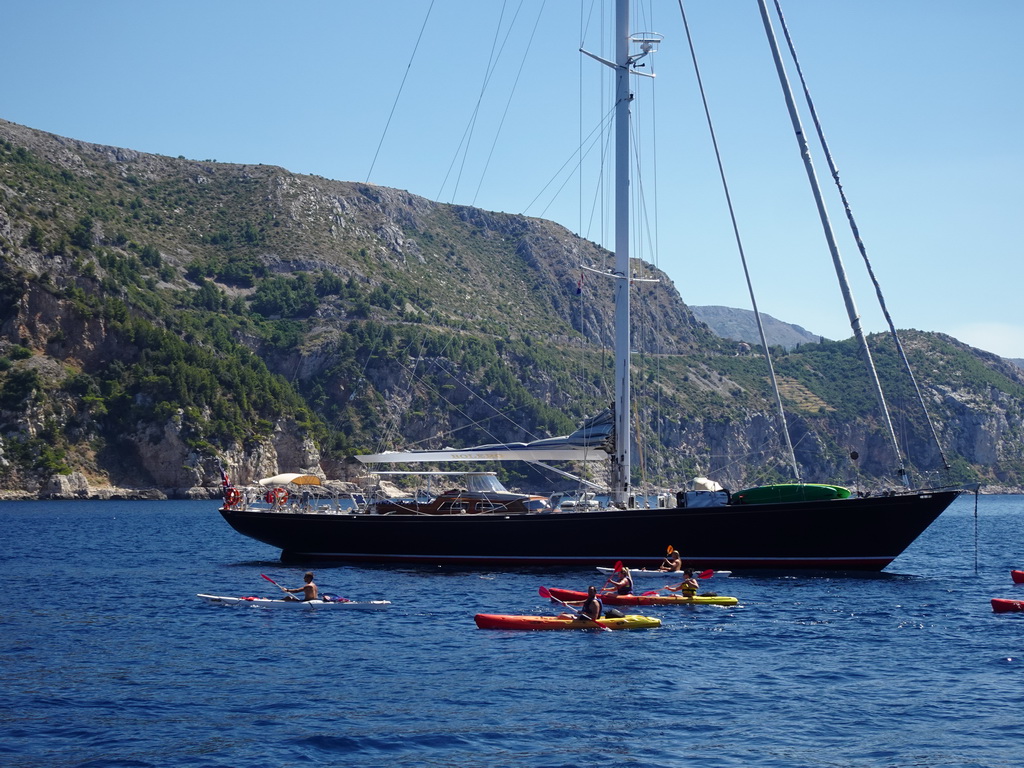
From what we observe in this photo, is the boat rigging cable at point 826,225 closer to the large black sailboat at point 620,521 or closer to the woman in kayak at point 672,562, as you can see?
the large black sailboat at point 620,521

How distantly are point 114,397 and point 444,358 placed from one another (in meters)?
58.3

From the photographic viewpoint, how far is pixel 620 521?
38.8 m

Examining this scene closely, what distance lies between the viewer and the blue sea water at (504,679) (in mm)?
18156

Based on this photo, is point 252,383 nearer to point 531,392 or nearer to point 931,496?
point 531,392

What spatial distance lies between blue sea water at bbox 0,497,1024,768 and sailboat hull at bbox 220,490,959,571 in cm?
98

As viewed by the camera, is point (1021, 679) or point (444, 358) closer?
point (1021, 679)

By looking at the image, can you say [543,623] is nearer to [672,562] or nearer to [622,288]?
[672,562]

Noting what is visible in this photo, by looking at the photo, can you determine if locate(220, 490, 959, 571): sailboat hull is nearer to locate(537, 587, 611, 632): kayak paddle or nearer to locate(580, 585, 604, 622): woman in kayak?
locate(537, 587, 611, 632): kayak paddle

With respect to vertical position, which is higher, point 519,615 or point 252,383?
point 252,383

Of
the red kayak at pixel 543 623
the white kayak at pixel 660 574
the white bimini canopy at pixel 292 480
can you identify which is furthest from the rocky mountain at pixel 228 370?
the red kayak at pixel 543 623

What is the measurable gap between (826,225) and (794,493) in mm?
9945

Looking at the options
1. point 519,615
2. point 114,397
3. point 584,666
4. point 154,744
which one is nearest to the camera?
point 154,744

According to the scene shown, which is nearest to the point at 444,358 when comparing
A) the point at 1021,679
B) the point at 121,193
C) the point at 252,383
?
the point at 252,383

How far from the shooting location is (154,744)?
59.9 feet
